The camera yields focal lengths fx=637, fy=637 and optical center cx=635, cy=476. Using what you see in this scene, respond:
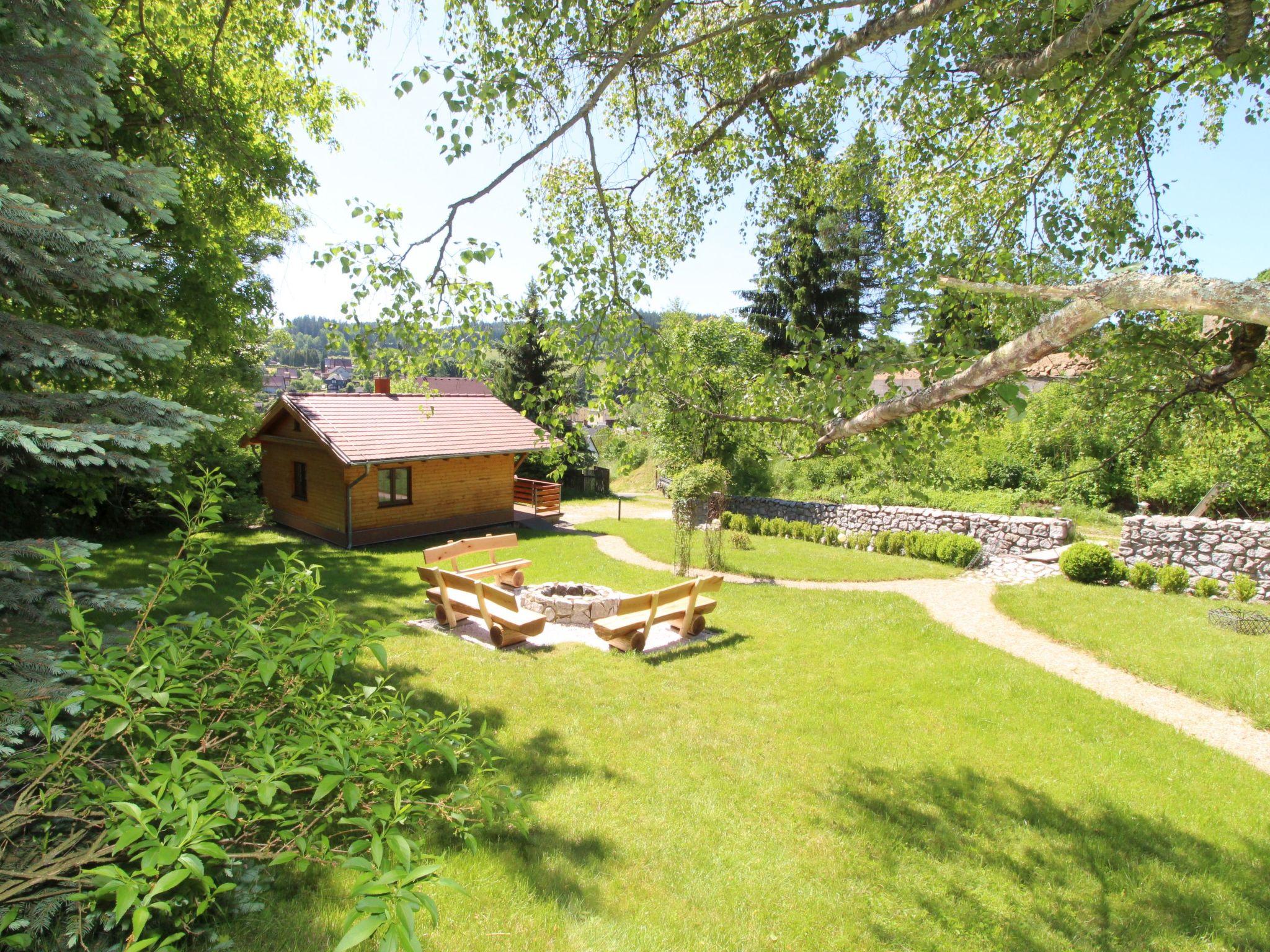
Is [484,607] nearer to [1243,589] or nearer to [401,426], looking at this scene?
[401,426]

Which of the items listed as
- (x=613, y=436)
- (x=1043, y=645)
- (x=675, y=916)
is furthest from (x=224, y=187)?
(x=1043, y=645)

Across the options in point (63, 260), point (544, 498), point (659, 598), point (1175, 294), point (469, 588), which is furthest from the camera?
point (544, 498)

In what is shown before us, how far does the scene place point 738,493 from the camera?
25.1 m

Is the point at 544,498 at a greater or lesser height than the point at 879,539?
greater

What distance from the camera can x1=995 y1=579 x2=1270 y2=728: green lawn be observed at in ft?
24.9

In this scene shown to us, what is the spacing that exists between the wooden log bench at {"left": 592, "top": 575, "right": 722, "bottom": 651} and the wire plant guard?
790 centimetres

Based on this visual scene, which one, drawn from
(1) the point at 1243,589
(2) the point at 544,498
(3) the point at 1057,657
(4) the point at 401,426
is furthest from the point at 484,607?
(2) the point at 544,498

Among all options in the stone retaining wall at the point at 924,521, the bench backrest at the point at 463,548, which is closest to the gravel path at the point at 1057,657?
the stone retaining wall at the point at 924,521

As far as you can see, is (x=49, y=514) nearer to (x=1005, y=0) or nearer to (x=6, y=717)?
(x=6, y=717)

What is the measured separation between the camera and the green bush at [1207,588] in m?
12.3

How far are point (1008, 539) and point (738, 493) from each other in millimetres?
Result: 10109

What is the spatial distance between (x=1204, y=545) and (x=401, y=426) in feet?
62.8

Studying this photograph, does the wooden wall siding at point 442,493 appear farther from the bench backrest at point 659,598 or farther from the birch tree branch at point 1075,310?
the birch tree branch at point 1075,310

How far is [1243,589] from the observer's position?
1191 cm
